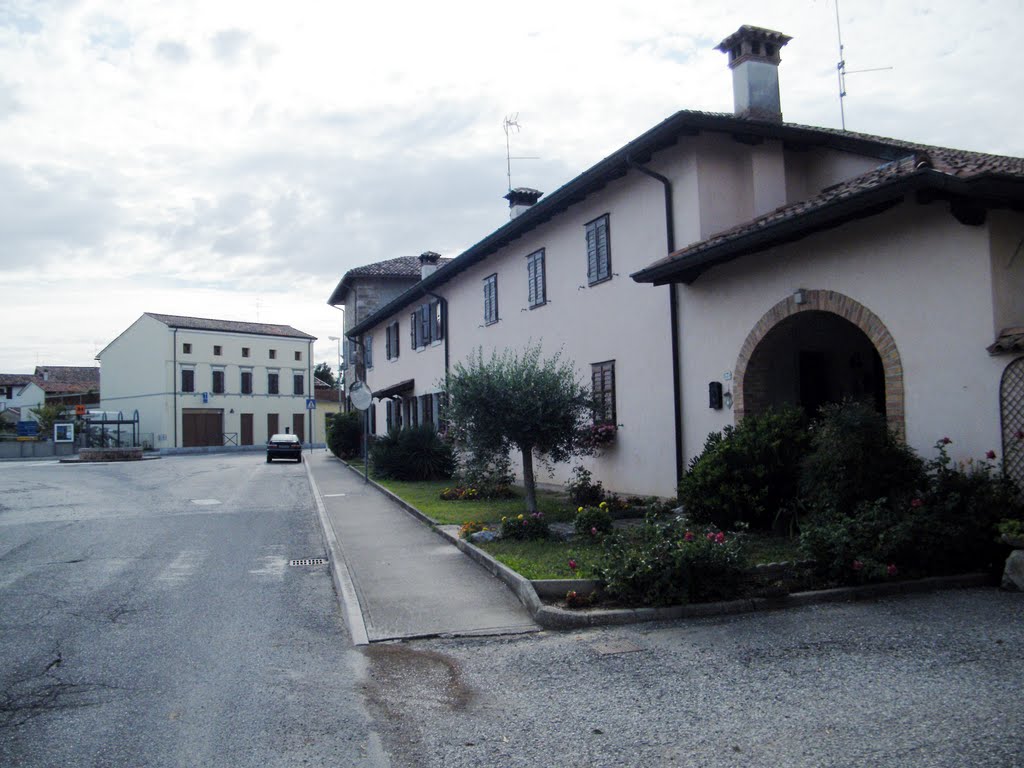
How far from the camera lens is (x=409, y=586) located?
8422mm

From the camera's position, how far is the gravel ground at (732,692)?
159 inches

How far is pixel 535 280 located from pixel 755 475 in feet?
30.6

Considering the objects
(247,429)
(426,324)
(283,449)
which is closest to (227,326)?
(247,429)

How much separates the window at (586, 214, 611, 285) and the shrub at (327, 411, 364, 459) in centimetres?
2042

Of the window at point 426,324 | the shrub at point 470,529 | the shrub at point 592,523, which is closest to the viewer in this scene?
the shrub at point 592,523

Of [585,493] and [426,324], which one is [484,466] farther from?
[426,324]

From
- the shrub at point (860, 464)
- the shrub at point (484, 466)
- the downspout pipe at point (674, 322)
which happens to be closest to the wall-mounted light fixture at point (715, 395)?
the downspout pipe at point (674, 322)

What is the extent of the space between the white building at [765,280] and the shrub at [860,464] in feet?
2.35

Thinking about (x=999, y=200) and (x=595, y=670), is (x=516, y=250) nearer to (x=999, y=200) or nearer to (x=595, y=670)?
(x=999, y=200)

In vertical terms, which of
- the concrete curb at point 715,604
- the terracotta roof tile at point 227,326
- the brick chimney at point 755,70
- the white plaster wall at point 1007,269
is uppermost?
the terracotta roof tile at point 227,326

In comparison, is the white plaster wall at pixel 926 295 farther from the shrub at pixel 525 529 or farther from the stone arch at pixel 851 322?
the shrub at pixel 525 529

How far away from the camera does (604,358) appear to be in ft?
49.8

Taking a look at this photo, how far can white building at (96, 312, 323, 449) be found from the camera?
5516cm

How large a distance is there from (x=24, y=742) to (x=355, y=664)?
2.11m
